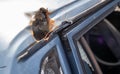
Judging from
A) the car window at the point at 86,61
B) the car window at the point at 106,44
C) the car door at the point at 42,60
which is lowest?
the car door at the point at 42,60

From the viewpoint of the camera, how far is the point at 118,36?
3762mm

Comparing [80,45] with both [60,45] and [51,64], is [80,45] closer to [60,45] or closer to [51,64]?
[60,45]

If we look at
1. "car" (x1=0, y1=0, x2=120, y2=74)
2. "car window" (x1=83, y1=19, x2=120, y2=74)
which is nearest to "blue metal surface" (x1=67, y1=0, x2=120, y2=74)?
"car" (x1=0, y1=0, x2=120, y2=74)

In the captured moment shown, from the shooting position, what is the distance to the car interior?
3.71 m

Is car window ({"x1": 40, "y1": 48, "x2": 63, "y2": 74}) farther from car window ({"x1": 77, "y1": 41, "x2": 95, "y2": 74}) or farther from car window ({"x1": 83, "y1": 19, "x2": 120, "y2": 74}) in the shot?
car window ({"x1": 83, "y1": 19, "x2": 120, "y2": 74})

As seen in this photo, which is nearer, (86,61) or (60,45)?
(60,45)

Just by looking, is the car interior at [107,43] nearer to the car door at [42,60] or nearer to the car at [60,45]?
the car at [60,45]

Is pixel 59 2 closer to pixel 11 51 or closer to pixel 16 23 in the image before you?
pixel 16 23

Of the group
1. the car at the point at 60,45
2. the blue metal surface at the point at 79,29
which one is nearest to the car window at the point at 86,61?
the car at the point at 60,45

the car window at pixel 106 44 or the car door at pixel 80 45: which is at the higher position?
the car window at pixel 106 44

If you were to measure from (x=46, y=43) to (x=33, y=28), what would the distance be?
0.10m

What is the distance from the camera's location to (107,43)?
3.79 m

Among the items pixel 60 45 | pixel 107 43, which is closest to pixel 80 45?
pixel 60 45

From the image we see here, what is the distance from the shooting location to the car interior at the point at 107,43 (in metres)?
3.71
